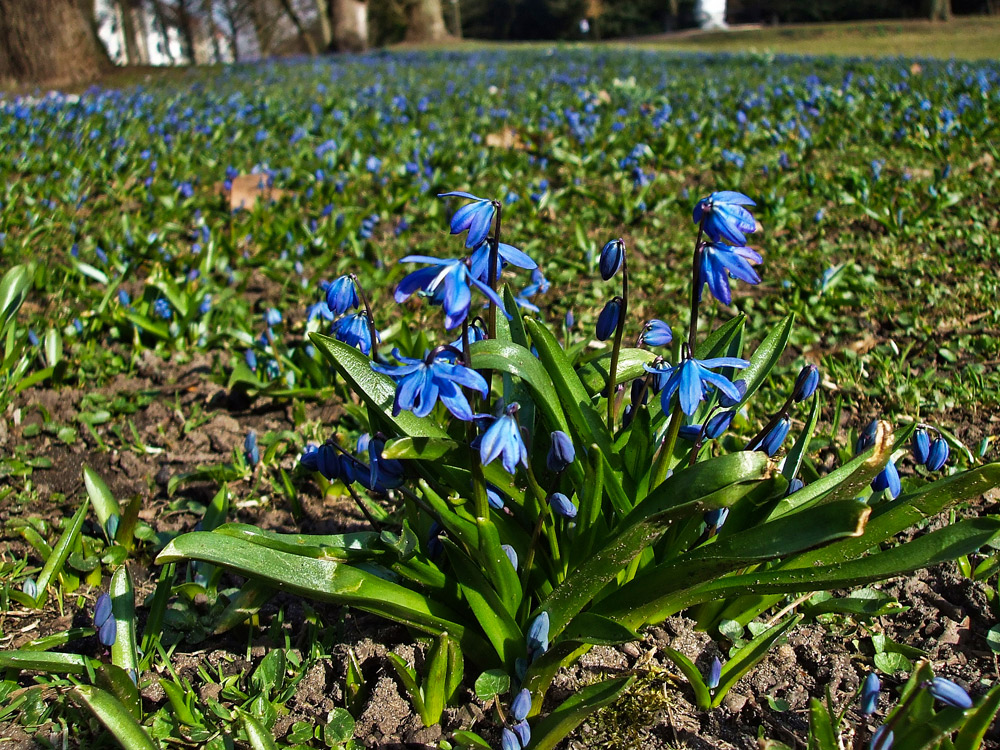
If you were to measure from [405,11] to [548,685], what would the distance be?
33.8m

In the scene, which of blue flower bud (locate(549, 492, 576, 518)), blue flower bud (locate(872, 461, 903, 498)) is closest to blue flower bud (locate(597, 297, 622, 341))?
blue flower bud (locate(549, 492, 576, 518))

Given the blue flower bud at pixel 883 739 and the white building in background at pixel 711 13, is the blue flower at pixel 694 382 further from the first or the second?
the white building in background at pixel 711 13

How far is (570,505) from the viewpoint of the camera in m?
1.75

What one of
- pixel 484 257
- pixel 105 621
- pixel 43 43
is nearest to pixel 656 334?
pixel 484 257

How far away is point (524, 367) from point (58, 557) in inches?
62.2

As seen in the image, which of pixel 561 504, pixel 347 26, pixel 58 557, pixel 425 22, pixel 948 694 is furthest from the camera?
pixel 425 22

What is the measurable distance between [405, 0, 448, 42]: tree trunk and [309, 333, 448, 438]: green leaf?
94.3ft

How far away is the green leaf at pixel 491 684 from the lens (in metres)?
1.81

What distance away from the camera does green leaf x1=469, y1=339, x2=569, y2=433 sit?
167 cm

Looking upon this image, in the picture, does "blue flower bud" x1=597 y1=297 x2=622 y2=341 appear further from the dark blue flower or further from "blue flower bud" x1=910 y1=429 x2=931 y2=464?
the dark blue flower

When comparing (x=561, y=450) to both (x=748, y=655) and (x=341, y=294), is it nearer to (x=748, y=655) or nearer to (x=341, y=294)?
(x=341, y=294)

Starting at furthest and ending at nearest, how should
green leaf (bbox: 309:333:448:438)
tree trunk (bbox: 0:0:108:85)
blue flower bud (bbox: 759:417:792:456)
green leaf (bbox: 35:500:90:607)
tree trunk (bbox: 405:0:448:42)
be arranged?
tree trunk (bbox: 405:0:448:42) → tree trunk (bbox: 0:0:108:85) → green leaf (bbox: 35:500:90:607) → blue flower bud (bbox: 759:417:792:456) → green leaf (bbox: 309:333:448:438)

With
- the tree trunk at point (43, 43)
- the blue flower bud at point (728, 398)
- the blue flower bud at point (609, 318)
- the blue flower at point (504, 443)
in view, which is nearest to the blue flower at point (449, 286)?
the blue flower at point (504, 443)

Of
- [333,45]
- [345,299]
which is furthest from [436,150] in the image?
[333,45]
